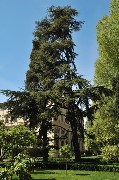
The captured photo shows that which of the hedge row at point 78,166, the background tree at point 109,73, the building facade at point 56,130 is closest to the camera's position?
the background tree at point 109,73

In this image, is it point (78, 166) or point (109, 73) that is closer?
point (78, 166)

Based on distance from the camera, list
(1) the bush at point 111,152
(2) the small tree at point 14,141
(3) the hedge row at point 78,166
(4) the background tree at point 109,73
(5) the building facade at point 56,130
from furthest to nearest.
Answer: (5) the building facade at point 56,130
(3) the hedge row at point 78,166
(4) the background tree at point 109,73
(1) the bush at point 111,152
(2) the small tree at point 14,141

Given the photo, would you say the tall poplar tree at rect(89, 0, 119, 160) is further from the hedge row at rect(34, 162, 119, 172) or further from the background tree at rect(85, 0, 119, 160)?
the hedge row at rect(34, 162, 119, 172)

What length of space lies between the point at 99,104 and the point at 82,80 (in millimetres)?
3153

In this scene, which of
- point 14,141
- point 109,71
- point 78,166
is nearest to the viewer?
point 14,141

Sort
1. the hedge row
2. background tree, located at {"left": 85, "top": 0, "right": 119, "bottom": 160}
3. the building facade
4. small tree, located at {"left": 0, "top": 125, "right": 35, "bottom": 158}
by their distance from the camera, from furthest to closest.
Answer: the building facade, the hedge row, background tree, located at {"left": 85, "top": 0, "right": 119, "bottom": 160}, small tree, located at {"left": 0, "top": 125, "right": 35, "bottom": 158}

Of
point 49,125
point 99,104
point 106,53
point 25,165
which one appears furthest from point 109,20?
point 25,165

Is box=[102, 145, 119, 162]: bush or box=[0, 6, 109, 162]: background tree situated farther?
box=[0, 6, 109, 162]: background tree

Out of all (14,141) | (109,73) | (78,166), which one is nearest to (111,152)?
(78,166)

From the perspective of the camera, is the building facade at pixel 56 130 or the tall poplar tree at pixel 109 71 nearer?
the tall poplar tree at pixel 109 71

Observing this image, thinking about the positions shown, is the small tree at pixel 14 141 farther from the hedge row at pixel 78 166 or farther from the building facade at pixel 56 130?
the building facade at pixel 56 130

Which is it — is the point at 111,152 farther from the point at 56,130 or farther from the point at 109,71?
the point at 56,130

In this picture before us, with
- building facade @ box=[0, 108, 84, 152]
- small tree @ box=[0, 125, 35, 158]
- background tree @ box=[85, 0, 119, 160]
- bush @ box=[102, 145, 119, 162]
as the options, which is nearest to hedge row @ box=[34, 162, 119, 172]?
background tree @ box=[85, 0, 119, 160]

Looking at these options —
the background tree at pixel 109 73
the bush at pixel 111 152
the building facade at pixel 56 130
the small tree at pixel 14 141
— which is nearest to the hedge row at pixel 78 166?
the background tree at pixel 109 73
